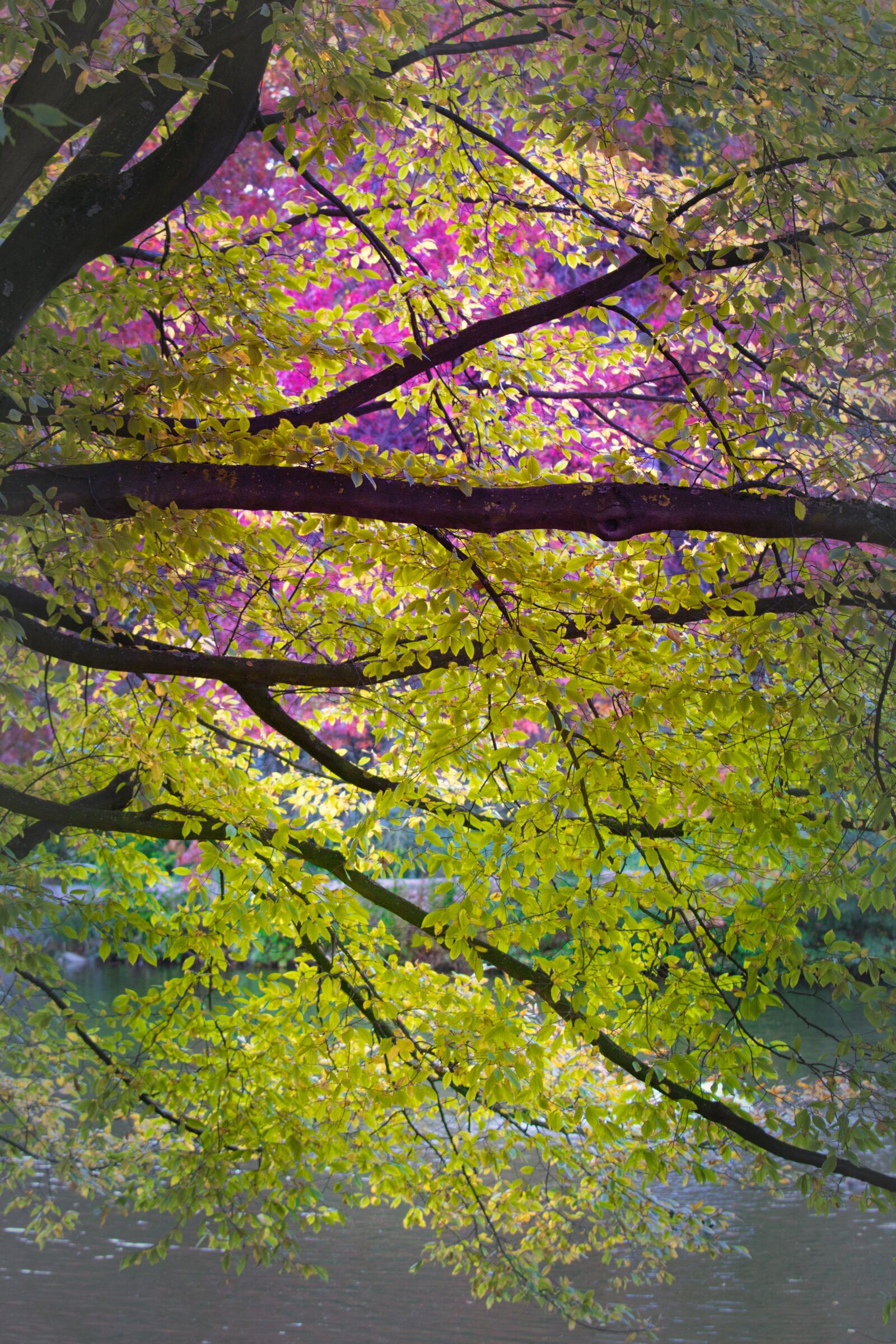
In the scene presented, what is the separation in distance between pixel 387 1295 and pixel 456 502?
7311 millimetres

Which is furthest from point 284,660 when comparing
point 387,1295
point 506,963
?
point 387,1295

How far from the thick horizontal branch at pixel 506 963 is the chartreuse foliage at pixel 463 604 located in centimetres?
2

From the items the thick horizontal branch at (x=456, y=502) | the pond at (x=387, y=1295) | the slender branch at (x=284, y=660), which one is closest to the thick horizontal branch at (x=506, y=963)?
the slender branch at (x=284, y=660)

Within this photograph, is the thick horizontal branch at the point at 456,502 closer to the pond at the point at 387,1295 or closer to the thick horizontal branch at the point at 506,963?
the thick horizontal branch at the point at 506,963

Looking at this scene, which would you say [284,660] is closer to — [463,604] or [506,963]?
[463,604]

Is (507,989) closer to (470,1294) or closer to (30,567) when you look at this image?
(30,567)

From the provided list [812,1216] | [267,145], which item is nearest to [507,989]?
[812,1216]

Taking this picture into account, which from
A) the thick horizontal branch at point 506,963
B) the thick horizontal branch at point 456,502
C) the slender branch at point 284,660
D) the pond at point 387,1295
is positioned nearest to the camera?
the thick horizontal branch at point 456,502

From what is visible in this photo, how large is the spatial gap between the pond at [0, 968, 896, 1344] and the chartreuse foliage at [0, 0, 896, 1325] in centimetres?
183

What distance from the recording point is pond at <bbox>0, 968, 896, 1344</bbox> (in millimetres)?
8086

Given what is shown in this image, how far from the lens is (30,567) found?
264 inches

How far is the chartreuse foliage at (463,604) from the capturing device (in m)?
3.65

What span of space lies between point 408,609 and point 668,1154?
3195mm

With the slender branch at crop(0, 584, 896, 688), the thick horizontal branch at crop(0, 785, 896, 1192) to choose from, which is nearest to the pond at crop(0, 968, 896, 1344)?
the thick horizontal branch at crop(0, 785, 896, 1192)
